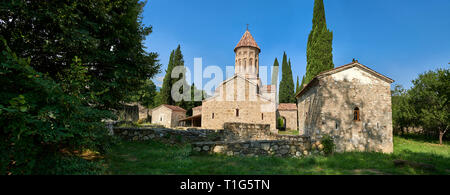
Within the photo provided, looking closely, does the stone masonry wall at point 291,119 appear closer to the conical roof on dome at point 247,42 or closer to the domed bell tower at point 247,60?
the domed bell tower at point 247,60

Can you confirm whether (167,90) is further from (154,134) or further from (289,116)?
(154,134)

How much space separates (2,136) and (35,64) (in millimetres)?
2851

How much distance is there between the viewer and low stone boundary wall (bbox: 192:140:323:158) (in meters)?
6.85

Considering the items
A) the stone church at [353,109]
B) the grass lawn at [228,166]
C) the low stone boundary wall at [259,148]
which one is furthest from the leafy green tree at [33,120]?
the stone church at [353,109]

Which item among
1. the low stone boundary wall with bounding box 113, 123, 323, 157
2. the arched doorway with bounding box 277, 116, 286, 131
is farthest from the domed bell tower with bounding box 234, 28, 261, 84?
the low stone boundary wall with bounding box 113, 123, 323, 157

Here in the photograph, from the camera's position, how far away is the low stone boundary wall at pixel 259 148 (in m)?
6.85

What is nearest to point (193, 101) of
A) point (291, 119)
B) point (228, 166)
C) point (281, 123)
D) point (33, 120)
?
point (281, 123)

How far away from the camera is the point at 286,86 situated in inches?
1559

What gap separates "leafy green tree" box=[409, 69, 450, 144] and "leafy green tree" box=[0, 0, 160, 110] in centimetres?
2414

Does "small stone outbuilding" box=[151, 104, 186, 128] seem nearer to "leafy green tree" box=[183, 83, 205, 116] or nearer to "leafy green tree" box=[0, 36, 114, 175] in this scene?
"leafy green tree" box=[183, 83, 205, 116]
